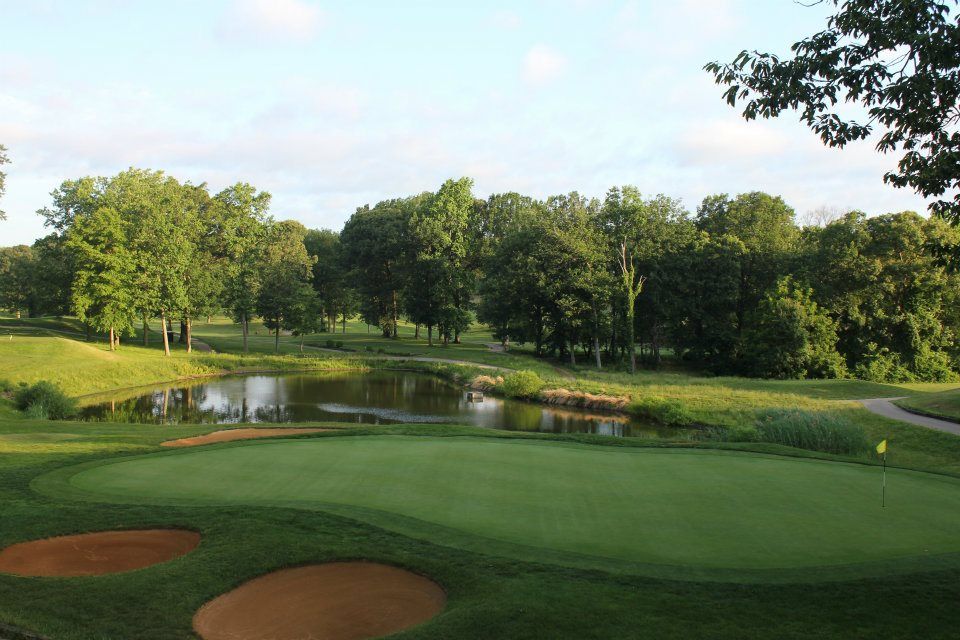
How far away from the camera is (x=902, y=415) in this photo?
965 inches

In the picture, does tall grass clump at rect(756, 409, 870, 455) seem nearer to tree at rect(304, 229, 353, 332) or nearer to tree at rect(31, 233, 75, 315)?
tree at rect(31, 233, 75, 315)

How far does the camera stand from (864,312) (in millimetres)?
43312

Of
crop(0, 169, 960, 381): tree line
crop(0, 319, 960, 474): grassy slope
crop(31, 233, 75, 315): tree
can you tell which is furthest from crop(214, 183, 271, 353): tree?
crop(31, 233, 75, 315): tree

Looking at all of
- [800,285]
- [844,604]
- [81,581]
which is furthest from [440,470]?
[800,285]

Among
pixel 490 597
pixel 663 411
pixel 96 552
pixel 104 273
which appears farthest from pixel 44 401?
pixel 490 597

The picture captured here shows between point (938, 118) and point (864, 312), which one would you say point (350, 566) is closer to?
point (938, 118)

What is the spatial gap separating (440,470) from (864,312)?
42.5 m

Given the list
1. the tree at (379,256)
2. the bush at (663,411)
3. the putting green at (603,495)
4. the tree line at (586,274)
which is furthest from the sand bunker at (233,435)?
the tree at (379,256)

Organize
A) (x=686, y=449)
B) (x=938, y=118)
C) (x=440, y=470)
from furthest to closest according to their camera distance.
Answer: (x=686, y=449)
(x=440, y=470)
(x=938, y=118)

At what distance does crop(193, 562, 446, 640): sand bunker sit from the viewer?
19.1 ft

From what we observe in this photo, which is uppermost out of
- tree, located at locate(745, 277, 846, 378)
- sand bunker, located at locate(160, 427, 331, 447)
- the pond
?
tree, located at locate(745, 277, 846, 378)

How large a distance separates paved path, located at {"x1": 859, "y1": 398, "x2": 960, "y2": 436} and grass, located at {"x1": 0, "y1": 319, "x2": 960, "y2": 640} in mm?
11739

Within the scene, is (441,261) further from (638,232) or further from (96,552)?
(96,552)

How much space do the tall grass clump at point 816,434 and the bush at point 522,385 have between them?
17559 millimetres
